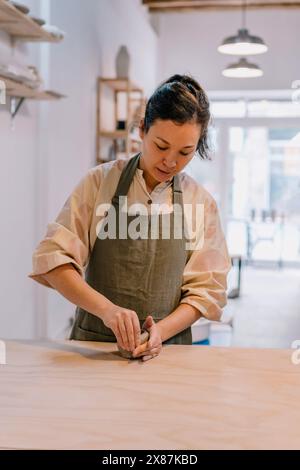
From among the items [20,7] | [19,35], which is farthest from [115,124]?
[20,7]

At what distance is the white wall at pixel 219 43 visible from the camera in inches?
315

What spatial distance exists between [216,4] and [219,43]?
1.55 m

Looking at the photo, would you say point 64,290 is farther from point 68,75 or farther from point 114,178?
point 68,75

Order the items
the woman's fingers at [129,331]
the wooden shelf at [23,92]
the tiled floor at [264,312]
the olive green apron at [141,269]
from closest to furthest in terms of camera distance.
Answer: the woman's fingers at [129,331]
the olive green apron at [141,269]
the wooden shelf at [23,92]
the tiled floor at [264,312]

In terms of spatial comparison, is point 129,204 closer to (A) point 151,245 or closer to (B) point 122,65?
(A) point 151,245

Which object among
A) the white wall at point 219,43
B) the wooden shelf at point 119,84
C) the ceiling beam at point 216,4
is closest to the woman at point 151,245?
the wooden shelf at point 119,84

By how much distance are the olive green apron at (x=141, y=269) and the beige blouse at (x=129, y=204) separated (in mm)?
26

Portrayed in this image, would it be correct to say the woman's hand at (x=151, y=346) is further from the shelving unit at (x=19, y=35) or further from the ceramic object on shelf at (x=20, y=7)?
the ceramic object on shelf at (x=20, y=7)

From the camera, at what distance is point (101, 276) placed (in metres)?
1.59

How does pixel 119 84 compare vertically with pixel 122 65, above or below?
below

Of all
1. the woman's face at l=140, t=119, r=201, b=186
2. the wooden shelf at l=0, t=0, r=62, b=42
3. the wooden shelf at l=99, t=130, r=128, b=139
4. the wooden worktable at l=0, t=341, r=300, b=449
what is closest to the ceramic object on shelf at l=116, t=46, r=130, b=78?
the wooden shelf at l=99, t=130, r=128, b=139

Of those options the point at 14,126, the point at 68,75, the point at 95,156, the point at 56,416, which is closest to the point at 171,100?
the point at 56,416

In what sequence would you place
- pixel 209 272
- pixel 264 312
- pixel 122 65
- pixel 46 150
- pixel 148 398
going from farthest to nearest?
pixel 264 312
pixel 122 65
pixel 46 150
pixel 209 272
pixel 148 398

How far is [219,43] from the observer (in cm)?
809
